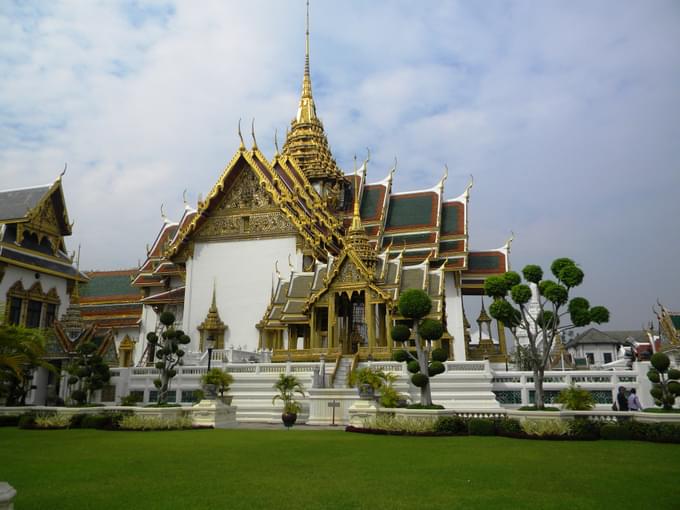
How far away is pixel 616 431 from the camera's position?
9055mm

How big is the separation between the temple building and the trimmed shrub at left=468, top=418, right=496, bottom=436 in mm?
7990

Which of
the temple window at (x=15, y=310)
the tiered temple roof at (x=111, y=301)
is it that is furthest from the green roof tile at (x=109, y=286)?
the temple window at (x=15, y=310)

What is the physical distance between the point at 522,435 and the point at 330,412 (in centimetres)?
536

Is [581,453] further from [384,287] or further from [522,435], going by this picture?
[384,287]

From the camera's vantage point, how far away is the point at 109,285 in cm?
3453

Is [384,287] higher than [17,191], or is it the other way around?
[17,191]

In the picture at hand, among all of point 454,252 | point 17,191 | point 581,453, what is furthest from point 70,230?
point 581,453

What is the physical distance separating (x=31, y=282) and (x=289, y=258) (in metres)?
10.0

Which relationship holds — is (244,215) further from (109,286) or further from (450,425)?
(450,425)

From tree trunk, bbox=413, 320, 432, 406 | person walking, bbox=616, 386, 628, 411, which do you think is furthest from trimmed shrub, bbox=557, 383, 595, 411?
tree trunk, bbox=413, 320, 432, 406

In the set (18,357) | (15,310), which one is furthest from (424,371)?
(15,310)

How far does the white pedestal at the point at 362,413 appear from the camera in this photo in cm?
1081

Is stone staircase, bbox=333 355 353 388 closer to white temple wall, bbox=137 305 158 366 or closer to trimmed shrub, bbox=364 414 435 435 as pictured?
trimmed shrub, bbox=364 414 435 435

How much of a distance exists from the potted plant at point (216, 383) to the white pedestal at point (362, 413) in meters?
3.71
